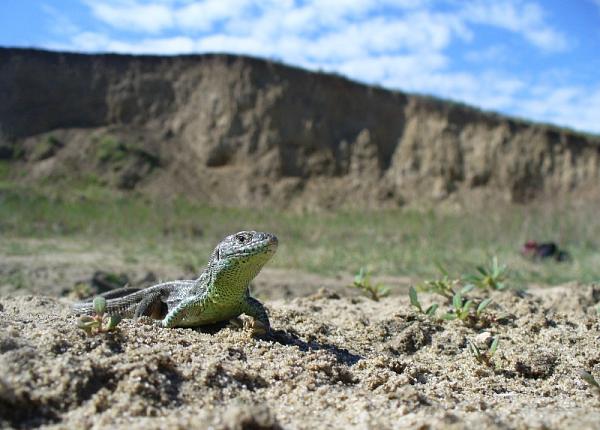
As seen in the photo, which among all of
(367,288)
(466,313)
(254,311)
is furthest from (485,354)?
(367,288)

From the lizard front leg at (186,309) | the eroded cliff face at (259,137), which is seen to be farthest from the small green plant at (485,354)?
the eroded cliff face at (259,137)

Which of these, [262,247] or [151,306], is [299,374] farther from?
[151,306]

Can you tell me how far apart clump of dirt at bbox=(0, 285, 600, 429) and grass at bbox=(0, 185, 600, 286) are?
23.7 ft

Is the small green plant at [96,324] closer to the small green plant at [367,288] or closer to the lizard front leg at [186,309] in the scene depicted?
the lizard front leg at [186,309]

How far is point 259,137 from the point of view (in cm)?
2953

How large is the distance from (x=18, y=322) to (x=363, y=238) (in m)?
16.5

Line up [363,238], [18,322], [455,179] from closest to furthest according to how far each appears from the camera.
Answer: [18,322], [363,238], [455,179]

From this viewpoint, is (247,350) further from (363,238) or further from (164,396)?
(363,238)

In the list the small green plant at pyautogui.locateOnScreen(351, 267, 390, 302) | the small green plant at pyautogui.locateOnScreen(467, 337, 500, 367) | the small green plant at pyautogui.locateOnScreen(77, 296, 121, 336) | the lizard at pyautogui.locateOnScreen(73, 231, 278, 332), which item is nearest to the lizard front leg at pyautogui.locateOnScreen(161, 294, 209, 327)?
the lizard at pyautogui.locateOnScreen(73, 231, 278, 332)

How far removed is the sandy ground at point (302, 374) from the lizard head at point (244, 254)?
1.24ft

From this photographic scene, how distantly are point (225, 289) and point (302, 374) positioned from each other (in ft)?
3.29

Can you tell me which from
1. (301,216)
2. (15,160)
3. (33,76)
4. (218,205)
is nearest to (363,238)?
(301,216)

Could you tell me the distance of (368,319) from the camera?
207 inches

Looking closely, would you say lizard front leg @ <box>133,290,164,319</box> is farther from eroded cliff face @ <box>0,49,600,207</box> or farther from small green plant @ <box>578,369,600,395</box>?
eroded cliff face @ <box>0,49,600,207</box>
